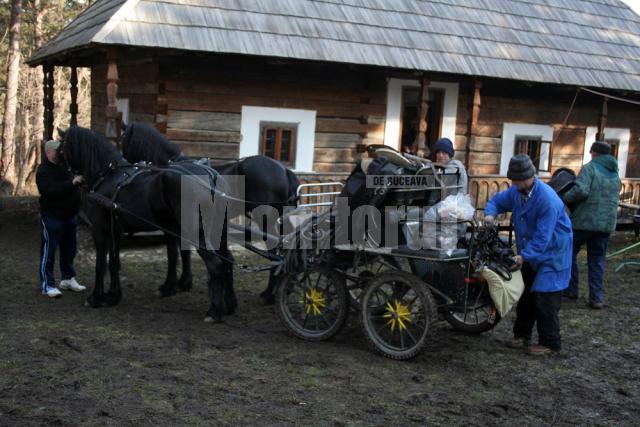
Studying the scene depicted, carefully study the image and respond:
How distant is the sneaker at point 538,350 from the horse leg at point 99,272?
421cm

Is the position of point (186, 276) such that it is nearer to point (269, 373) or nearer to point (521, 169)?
point (269, 373)

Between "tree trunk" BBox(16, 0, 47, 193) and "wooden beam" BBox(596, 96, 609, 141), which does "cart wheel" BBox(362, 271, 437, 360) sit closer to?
"wooden beam" BBox(596, 96, 609, 141)

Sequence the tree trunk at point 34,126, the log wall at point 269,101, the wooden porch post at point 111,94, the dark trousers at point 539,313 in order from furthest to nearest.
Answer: the tree trunk at point 34,126 → the log wall at point 269,101 → the wooden porch post at point 111,94 → the dark trousers at point 539,313

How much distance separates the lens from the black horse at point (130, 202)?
6496mm

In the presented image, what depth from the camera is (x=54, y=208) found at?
288 inches

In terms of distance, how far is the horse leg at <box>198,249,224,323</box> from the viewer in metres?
6.50

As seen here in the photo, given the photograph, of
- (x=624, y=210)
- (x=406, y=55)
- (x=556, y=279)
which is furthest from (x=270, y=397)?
(x=624, y=210)

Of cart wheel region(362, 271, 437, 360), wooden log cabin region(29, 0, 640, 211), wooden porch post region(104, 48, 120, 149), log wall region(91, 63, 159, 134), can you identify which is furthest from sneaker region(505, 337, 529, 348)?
log wall region(91, 63, 159, 134)

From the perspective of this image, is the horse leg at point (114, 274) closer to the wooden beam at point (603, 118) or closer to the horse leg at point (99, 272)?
the horse leg at point (99, 272)

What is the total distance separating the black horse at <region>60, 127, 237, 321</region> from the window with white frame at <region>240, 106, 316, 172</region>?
4.97m

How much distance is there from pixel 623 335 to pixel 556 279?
1.56 meters

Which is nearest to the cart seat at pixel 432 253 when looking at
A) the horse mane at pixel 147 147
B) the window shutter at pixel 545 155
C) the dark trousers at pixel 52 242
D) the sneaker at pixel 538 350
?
the sneaker at pixel 538 350

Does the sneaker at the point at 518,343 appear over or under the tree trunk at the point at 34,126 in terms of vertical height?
under

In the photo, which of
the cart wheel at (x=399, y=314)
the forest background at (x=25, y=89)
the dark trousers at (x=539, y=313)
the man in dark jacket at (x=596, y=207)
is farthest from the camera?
the forest background at (x=25, y=89)
